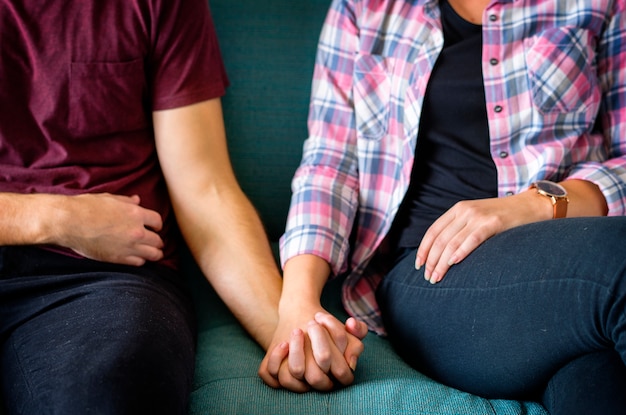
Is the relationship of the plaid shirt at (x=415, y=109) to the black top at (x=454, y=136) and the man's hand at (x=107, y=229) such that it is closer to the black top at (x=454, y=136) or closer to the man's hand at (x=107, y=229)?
the black top at (x=454, y=136)

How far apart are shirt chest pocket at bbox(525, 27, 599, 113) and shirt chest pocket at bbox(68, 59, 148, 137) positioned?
26.3 inches

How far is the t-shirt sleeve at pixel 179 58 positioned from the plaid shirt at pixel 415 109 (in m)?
0.22

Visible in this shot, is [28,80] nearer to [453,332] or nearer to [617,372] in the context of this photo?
[453,332]

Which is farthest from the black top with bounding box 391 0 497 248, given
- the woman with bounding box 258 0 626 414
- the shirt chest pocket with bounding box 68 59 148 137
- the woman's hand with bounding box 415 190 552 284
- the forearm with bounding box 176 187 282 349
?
the shirt chest pocket with bounding box 68 59 148 137

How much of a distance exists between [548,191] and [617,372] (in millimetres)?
372

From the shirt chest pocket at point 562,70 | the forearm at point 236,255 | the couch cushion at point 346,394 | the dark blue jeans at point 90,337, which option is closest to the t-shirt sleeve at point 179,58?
the forearm at point 236,255

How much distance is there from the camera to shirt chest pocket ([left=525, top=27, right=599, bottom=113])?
4.09 feet

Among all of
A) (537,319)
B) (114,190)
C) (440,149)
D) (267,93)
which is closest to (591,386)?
(537,319)

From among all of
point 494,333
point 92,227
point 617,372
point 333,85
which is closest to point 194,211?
point 92,227

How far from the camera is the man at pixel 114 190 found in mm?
982

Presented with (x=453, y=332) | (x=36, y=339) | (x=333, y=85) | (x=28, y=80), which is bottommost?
(x=453, y=332)

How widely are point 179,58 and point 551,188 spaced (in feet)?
2.14

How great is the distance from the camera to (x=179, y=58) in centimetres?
124

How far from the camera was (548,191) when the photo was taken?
3.84 feet
